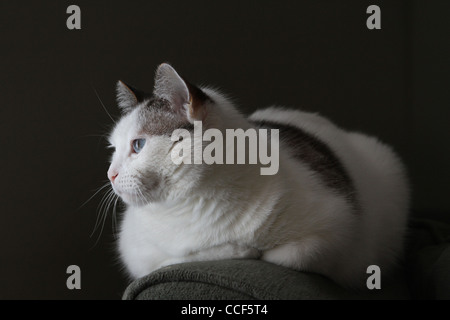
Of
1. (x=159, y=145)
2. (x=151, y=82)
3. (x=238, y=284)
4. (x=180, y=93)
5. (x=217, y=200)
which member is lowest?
(x=238, y=284)

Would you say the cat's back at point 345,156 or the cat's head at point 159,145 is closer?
the cat's head at point 159,145

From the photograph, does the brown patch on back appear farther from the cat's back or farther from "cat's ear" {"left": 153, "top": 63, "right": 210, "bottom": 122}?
"cat's ear" {"left": 153, "top": 63, "right": 210, "bottom": 122}

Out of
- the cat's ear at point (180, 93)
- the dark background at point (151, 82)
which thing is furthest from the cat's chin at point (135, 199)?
the dark background at point (151, 82)

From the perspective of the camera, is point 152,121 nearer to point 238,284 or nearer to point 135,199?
point 135,199

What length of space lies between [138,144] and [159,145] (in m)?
0.08

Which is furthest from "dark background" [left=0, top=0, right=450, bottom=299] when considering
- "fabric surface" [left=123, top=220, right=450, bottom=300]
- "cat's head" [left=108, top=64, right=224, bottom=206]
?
"fabric surface" [left=123, top=220, right=450, bottom=300]

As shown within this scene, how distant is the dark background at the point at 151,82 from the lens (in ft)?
5.59

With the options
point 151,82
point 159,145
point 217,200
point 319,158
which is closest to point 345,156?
point 319,158

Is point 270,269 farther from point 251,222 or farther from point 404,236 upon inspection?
point 404,236

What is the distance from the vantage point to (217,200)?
110 cm

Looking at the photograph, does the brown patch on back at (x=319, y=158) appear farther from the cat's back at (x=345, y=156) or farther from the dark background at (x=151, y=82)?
the dark background at (x=151, y=82)

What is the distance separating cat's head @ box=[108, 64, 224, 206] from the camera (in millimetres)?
1069

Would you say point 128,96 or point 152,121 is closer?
point 152,121
